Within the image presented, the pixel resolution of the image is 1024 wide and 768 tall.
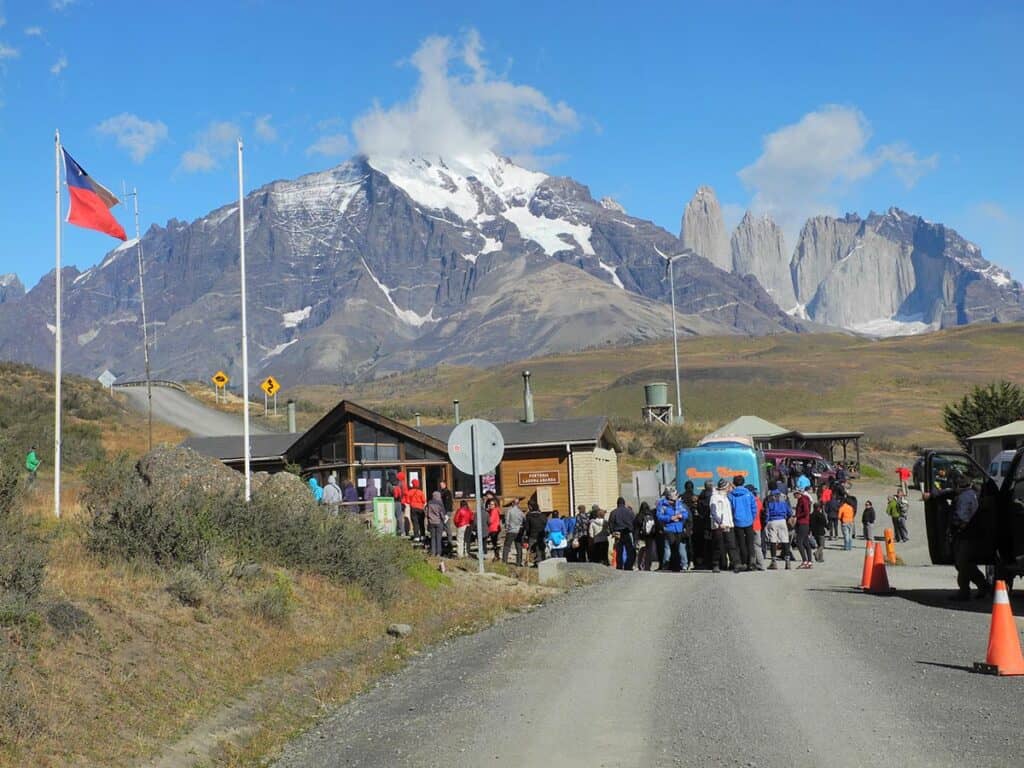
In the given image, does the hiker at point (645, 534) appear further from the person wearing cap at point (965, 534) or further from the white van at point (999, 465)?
the person wearing cap at point (965, 534)

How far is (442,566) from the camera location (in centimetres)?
2009

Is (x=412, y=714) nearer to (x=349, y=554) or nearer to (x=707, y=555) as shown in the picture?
(x=349, y=554)

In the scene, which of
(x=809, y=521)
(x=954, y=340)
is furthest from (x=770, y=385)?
(x=809, y=521)

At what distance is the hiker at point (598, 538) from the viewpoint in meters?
Result: 27.4

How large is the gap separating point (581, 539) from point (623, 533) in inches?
91.3

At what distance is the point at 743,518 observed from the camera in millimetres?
23219

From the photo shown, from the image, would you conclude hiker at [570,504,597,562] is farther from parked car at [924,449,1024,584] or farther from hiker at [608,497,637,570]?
parked car at [924,449,1024,584]

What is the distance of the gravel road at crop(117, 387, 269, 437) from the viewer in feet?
233

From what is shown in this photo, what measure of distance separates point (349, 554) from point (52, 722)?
8180 mm

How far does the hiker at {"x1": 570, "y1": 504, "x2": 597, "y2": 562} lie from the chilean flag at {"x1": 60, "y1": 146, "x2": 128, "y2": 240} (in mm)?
12139

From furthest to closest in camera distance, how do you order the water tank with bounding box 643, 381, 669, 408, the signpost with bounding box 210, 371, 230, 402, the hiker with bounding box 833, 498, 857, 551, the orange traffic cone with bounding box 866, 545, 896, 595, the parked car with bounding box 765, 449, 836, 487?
the water tank with bounding box 643, 381, 669, 408, the signpost with bounding box 210, 371, 230, 402, the parked car with bounding box 765, 449, 836, 487, the hiker with bounding box 833, 498, 857, 551, the orange traffic cone with bounding box 866, 545, 896, 595

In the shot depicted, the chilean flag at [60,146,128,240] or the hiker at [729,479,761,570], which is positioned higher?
the chilean flag at [60,146,128,240]

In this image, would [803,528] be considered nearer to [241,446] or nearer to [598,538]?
[598,538]

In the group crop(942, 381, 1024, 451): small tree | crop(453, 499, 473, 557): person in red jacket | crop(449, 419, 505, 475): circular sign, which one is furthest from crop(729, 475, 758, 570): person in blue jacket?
crop(942, 381, 1024, 451): small tree
